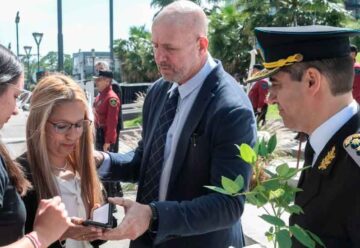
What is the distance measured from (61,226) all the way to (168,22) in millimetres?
1114

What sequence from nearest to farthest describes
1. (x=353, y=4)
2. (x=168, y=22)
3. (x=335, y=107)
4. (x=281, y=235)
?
(x=281, y=235), (x=335, y=107), (x=168, y=22), (x=353, y=4)

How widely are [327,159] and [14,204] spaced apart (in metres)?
1.07

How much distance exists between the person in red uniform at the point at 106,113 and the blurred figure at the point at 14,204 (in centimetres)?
548

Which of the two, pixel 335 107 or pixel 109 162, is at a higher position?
pixel 335 107

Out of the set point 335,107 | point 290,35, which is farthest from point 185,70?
point 335,107

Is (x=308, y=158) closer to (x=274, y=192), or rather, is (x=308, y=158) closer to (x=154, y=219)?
(x=274, y=192)

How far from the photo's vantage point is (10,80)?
5.68 feet

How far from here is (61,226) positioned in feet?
5.64

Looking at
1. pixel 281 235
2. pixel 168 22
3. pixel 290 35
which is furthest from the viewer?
pixel 168 22

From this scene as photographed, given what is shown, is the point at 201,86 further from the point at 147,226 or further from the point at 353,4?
the point at 353,4

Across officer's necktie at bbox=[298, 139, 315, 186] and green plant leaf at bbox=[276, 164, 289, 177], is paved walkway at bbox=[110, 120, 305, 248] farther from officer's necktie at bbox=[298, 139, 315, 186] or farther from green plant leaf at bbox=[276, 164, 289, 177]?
green plant leaf at bbox=[276, 164, 289, 177]

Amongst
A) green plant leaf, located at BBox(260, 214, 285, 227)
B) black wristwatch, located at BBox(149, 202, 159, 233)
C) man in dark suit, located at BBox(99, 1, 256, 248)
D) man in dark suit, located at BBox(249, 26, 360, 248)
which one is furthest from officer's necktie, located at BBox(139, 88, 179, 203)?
green plant leaf, located at BBox(260, 214, 285, 227)

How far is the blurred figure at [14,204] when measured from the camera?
1.63m

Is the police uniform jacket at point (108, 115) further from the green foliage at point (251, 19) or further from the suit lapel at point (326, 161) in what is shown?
the green foliage at point (251, 19)
